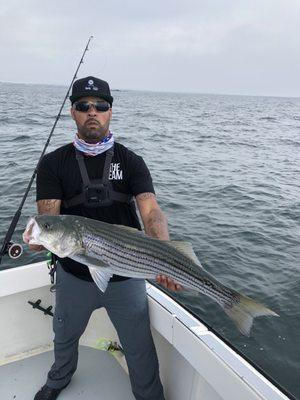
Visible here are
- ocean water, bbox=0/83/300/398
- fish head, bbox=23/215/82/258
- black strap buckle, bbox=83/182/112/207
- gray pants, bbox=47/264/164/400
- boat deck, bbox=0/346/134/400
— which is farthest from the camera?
ocean water, bbox=0/83/300/398

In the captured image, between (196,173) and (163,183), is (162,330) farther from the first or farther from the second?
(196,173)

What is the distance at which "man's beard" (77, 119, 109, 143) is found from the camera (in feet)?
13.0

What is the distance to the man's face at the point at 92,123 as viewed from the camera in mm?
3959

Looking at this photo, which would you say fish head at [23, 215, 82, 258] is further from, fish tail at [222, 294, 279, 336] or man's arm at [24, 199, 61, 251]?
fish tail at [222, 294, 279, 336]

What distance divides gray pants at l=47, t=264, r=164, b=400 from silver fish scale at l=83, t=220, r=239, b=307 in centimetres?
61

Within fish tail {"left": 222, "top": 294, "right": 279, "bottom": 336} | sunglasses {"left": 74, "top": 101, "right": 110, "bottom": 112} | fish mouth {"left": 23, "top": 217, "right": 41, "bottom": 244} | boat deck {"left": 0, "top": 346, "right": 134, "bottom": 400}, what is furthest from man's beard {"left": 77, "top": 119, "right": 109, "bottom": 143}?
boat deck {"left": 0, "top": 346, "right": 134, "bottom": 400}

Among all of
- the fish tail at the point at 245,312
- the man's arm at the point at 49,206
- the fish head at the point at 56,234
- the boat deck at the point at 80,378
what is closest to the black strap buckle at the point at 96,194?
the man's arm at the point at 49,206

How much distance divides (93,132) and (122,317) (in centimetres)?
180

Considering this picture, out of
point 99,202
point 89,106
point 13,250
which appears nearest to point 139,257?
point 99,202

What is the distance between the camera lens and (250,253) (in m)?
9.96

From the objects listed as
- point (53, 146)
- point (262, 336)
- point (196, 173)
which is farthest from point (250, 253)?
A: point (53, 146)

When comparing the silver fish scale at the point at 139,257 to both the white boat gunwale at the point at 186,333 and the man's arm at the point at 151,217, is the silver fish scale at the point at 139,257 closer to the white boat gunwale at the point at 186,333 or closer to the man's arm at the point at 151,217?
the man's arm at the point at 151,217

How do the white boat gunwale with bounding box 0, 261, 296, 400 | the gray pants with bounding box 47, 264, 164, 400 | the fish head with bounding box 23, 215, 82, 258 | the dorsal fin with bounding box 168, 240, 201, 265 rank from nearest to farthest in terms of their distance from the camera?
the white boat gunwale with bounding box 0, 261, 296, 400
the fish head with bounding box 23, 215, 82, 258
the dorsal fin with bounding box 168, 240, 201, 265
the gray pants with bounding box 47, 264, 164, 400

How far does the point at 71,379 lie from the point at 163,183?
11.8 meters
